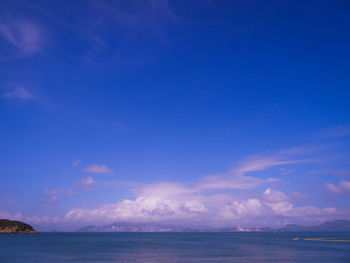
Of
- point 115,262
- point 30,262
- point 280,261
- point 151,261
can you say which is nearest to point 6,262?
point 30,262

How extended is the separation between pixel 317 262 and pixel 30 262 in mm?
77328

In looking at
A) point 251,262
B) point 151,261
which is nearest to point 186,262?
point 151,261

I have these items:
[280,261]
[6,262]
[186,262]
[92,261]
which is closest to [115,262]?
[92,261]

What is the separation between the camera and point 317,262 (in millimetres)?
77000

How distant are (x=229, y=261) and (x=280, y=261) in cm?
1420

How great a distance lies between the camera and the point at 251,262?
74812 mm

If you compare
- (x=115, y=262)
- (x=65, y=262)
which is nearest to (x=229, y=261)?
(x=115, y=262)

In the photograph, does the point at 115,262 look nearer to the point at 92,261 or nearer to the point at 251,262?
the point at 92,261

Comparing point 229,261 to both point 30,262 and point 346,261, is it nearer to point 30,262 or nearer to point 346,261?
point 346,261

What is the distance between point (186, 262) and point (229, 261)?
38.7 feet

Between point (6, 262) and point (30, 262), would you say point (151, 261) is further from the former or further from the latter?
point (6, 262)

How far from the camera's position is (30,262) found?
7788 cm

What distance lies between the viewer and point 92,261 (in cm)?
7819

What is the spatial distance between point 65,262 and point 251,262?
49222 mm
